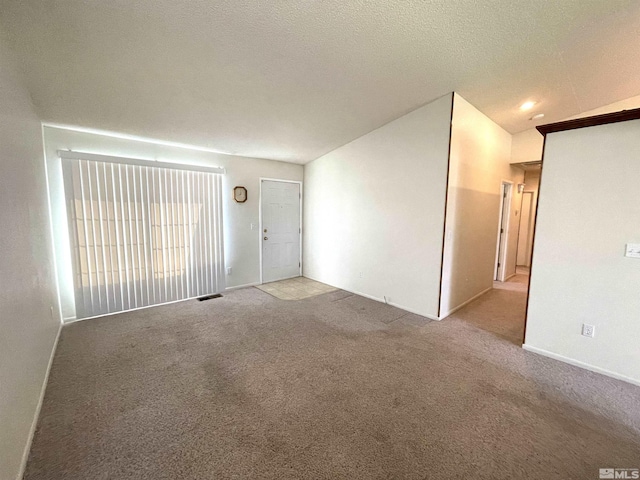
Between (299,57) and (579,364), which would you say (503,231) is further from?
(299,57)

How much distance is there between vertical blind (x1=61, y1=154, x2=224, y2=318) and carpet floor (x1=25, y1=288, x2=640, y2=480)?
0.70 m

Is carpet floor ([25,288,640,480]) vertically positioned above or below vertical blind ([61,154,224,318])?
below

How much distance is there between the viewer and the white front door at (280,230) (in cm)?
506

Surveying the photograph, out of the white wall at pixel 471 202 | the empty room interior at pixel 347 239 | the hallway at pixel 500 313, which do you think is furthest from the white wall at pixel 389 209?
the hallway at pixel 500 313

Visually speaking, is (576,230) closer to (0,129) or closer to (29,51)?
(0,129)

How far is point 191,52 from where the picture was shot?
6.84 ft

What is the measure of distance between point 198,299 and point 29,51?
332cm

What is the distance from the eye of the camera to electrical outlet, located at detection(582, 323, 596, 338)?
233 cm

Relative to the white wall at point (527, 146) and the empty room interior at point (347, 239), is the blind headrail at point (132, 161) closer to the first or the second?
the empty room interior at point (347, 239)

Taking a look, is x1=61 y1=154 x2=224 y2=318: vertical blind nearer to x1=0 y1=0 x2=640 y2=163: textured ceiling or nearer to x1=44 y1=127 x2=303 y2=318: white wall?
x1=44 y1=127 x2=303 y2=318: white wall

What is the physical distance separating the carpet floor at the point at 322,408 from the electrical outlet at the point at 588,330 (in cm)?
34

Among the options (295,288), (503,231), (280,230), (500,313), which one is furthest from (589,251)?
(280,230)

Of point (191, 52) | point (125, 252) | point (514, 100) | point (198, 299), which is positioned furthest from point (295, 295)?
point (514, 100)

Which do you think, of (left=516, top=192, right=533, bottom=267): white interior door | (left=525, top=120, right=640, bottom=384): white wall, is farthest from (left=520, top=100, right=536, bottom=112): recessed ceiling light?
(left=516, top=192, right=533, bottom=267): white interior door
